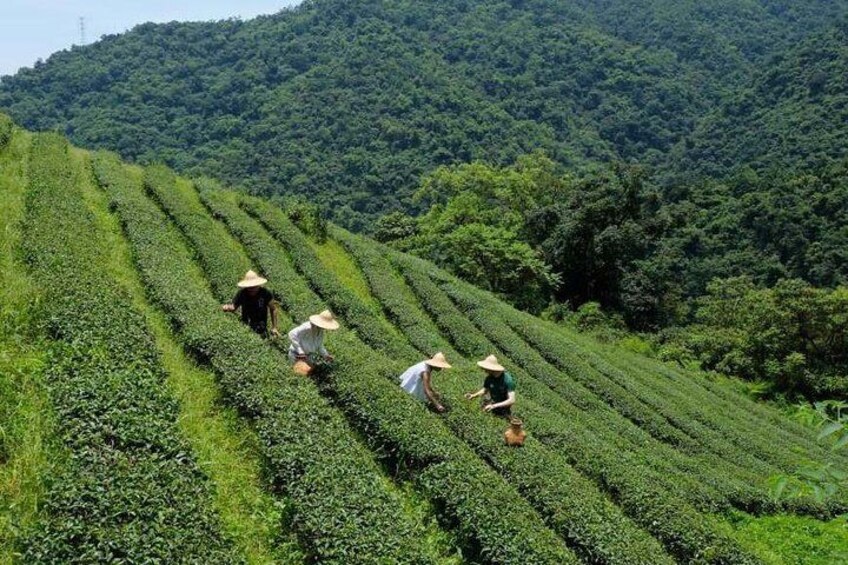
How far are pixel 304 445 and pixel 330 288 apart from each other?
1286 centimetres

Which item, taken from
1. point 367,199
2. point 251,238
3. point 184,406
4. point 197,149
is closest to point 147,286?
point 184,406

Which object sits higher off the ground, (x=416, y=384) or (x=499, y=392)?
(x=416, y=384)

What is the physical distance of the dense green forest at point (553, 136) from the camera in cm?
4269

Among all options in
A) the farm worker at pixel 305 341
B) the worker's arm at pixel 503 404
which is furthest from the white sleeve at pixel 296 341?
the worker's arm at pixel 503 404

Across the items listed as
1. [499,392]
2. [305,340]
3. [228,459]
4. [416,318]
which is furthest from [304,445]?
[416,318]

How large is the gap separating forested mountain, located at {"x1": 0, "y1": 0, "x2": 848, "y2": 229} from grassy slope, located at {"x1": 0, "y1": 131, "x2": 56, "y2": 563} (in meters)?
62.1

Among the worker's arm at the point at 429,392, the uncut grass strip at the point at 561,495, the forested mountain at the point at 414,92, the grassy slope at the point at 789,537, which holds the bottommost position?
the grassy slope at the point at 789,537

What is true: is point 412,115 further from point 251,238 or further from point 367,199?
point 251,238

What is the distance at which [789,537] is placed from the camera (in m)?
14.8

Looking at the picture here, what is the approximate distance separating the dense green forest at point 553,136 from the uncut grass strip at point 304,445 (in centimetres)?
1597

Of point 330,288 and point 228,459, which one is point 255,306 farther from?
point 330,288

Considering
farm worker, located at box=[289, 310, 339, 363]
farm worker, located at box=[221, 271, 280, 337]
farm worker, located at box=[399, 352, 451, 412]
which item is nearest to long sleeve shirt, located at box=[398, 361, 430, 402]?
farm worker, located at box=[399, 352, 451, 412]

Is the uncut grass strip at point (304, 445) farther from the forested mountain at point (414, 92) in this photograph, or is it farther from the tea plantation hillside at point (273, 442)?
the forested mountain at point (414, 92)

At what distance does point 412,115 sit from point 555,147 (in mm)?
20513
